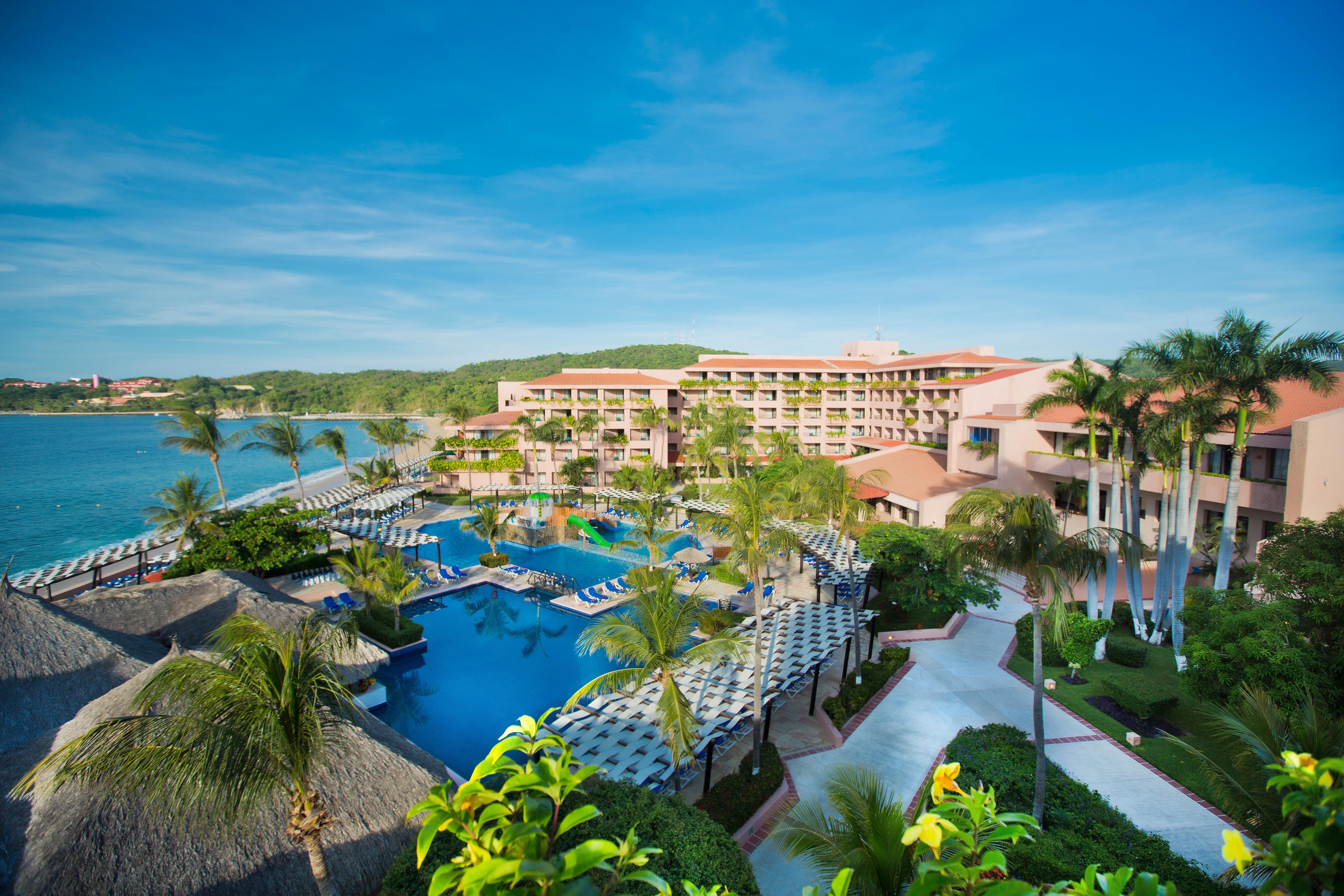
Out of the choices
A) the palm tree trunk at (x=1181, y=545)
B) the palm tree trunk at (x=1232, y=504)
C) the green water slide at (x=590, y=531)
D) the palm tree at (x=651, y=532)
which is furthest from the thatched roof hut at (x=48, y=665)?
the palm tree trunk at (x=1232, y=504)

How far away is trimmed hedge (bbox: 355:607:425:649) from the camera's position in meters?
19.6

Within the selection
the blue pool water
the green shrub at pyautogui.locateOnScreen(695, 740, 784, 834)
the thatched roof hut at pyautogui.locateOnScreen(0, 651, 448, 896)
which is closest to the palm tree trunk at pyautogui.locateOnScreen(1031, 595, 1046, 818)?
the green shrub at pyautogui.locateOnScreen(695, 740, 784, 834)

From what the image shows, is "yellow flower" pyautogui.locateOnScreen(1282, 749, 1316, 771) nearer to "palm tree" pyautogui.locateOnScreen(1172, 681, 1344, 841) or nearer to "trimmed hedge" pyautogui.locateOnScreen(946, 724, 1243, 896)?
"trimmed hedge" pyautogui.locateOnScreen(946, 724, 1243, 896)

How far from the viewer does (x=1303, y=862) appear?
7.05 feet

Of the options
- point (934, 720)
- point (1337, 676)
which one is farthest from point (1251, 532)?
point (934, 720)

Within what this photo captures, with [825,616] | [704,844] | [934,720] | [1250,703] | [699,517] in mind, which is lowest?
[934,720]

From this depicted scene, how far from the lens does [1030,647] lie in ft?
58.2

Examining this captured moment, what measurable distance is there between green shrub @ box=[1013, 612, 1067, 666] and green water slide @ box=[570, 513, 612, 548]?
20.2m

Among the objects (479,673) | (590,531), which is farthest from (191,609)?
(590,531)

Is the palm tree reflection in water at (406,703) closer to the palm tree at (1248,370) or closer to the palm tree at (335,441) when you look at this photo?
the palm tree at (1248,370)

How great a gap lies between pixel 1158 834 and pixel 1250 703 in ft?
15.3

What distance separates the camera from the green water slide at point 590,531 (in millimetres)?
32531

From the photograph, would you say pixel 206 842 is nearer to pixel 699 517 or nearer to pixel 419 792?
pixel 419 792

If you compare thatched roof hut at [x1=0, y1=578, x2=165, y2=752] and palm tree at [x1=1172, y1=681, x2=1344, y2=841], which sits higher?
palm tree at [x1=1172, y1=681, x2=1344, y2=841]
